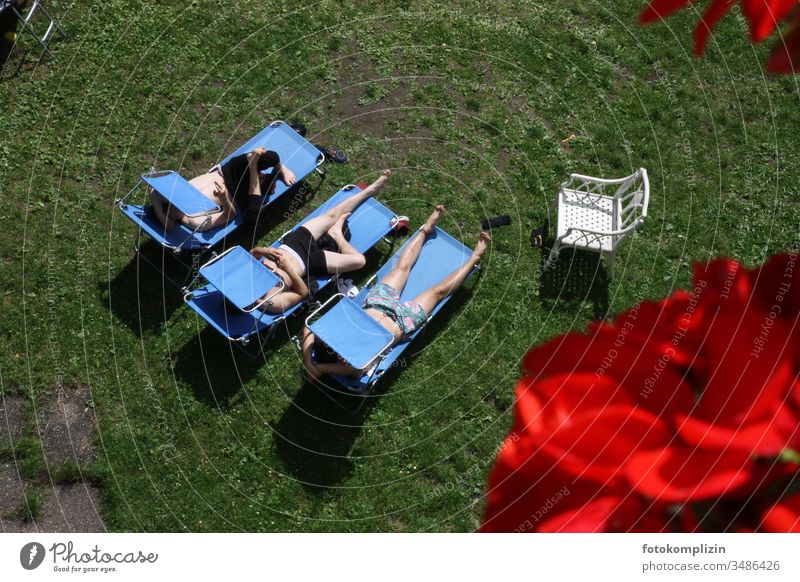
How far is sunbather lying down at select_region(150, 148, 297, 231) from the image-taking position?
6117mm

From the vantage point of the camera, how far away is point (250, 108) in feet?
23.1

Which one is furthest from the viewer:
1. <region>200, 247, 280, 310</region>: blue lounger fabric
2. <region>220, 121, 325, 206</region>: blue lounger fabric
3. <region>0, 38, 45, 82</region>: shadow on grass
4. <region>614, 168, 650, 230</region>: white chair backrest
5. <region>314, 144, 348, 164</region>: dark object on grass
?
<region>0, 38, 45, 82</region>: shadow on grass

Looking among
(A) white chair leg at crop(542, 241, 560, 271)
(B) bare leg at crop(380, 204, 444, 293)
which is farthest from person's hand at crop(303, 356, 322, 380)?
(A) white chair leg at crop(542, 241, 560, 271)

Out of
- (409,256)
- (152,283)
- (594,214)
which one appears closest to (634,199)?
(594,214)

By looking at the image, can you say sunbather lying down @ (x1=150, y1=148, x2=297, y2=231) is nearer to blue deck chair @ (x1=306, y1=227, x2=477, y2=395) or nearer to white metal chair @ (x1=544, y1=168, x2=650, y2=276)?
blue deck chair @ (x1=306, y1=227, x2=477, y2=395)

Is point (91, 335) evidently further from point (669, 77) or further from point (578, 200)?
point (669, 77)

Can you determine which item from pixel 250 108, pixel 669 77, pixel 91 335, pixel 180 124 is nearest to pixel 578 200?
pixel 669 77

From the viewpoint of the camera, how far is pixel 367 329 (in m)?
5.44

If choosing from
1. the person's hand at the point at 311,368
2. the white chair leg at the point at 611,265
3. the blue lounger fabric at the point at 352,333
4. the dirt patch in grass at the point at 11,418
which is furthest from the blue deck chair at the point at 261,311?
the white chair leg at the point at 611,265

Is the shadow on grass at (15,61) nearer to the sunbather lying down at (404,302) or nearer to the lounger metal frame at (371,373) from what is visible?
A: the lounger metal frame at (371,373)

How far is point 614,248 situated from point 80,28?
622 cm

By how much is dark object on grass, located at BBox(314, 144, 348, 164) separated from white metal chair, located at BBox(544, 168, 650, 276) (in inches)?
85.6

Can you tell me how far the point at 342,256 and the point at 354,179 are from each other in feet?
3.45
